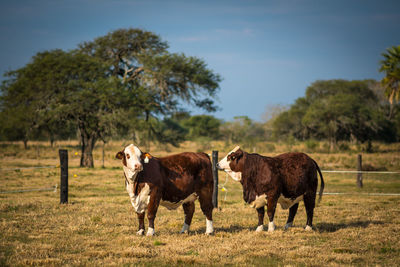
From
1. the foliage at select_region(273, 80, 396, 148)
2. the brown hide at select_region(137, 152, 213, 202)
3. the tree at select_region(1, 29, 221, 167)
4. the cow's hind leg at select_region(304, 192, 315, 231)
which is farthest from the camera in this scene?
the foliage at select_region(273, 80, 396, 148)

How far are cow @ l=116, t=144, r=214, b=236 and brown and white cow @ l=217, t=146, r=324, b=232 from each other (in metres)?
0.81

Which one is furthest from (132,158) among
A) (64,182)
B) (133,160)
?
(64,182)

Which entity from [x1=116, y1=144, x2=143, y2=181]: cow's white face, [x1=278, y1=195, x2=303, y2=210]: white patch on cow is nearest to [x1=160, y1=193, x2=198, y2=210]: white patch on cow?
[x1=116, y1=144, x2=143, y2=181]: cow's white face

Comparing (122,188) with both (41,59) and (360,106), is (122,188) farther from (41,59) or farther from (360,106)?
(360,106)

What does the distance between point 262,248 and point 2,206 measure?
7947mm

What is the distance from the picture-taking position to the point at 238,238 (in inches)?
337

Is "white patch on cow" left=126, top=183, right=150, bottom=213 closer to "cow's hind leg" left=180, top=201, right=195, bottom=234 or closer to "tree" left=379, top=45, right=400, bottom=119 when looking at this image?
"cow's hind leg" left=180, top=201, right=195, bottom=234

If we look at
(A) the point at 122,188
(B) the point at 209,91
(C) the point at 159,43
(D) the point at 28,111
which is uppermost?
(C) the point at 159,43

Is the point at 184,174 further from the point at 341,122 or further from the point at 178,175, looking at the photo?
the point at 341,122

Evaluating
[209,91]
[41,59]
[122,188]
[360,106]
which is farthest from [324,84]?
[122,188]

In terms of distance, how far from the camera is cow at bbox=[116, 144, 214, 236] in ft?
27.3

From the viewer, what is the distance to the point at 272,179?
30.1ft

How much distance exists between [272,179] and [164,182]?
94.0 inches

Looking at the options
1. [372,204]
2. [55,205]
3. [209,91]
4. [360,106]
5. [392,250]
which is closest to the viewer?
[392,250]
